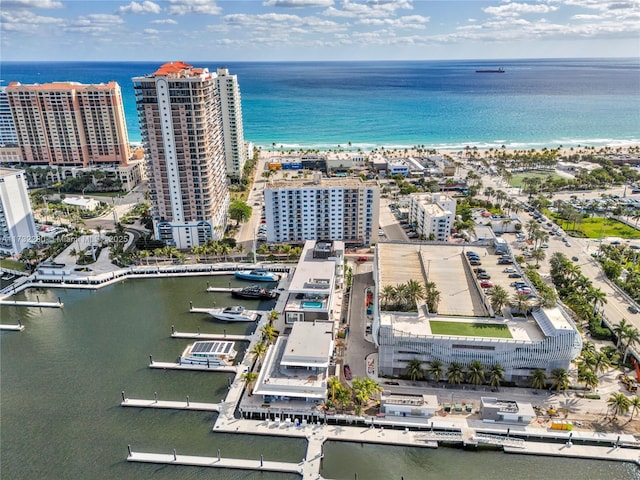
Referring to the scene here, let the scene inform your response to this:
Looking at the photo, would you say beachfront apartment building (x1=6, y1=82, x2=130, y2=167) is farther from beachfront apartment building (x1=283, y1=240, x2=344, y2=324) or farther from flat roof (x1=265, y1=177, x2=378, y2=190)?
beachfront apartment building (x1=283, y1=240, x2=344, y2=324)

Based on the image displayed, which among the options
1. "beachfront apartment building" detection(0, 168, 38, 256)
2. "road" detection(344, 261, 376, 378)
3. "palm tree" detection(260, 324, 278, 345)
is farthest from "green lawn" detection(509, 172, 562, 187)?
"beachfront apartment building" detection(0, 168, 38, 256)

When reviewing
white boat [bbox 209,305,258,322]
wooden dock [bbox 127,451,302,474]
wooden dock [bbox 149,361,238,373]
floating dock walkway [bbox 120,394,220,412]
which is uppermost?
white boat [bbox 209,305,258,322]

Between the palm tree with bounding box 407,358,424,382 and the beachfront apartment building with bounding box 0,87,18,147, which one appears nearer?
the palm tree with bounding box 407,358,424,382

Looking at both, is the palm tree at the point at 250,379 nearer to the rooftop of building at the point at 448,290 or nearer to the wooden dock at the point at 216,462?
the wooden dock at the point at 216,462

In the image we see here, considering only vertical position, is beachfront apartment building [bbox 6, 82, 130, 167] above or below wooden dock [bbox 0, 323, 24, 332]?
above

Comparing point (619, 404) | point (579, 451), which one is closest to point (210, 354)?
point (579, 451)

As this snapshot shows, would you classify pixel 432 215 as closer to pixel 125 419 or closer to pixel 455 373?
pixel 455 373

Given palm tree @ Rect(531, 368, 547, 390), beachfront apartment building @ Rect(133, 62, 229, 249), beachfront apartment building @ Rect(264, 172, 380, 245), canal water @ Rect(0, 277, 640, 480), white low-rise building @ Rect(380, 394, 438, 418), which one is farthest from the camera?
beachfront apartment building @ Rect(264, 172, 380, 245)
